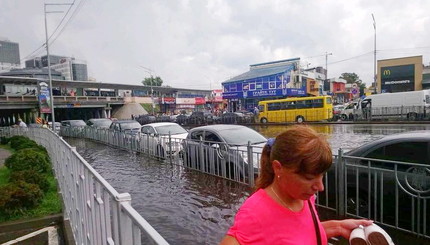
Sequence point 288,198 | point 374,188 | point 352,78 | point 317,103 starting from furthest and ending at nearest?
point 352,78, point 317,103, point 374,188, point 288,198

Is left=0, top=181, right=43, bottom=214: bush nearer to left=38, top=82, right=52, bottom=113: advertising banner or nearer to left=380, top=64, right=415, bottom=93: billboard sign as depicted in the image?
left=38, top=82, right=52, bottom=113: advertising banner

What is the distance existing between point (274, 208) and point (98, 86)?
63570 mm

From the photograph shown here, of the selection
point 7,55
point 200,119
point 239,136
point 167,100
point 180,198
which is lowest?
point 180,198

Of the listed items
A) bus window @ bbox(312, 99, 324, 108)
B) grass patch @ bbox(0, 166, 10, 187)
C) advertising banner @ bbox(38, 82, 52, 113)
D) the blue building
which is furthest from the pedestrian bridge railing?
the blue building

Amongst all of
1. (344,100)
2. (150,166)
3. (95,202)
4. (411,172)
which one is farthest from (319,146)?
(344,100)

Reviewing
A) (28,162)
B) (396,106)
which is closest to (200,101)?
(396,106)

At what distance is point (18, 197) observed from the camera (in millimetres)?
5812

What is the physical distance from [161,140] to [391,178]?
8751mm

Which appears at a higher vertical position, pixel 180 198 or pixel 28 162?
pixel 28 162

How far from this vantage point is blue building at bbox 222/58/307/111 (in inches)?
1736

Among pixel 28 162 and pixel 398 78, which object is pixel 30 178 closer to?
pixel 28 162

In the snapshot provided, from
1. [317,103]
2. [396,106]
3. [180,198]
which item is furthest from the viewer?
[317,103]

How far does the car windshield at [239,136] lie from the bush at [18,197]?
4.69m

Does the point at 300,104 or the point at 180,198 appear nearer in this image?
the point at 180,198
